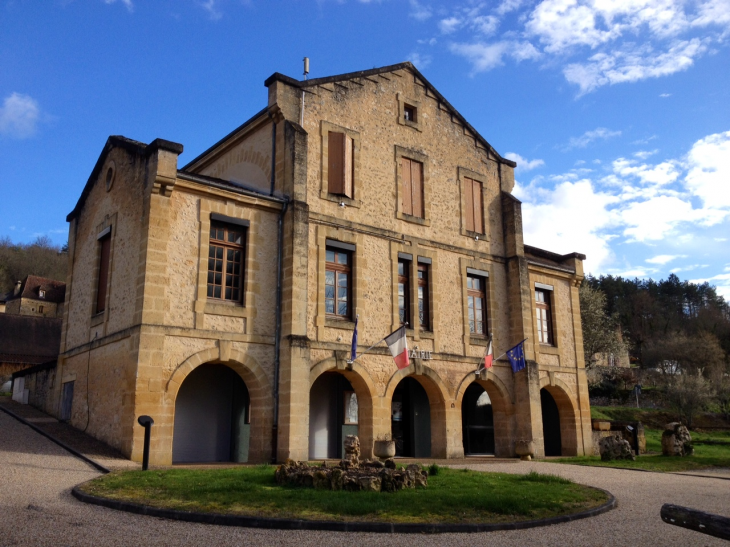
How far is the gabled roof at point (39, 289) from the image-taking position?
5253 cm

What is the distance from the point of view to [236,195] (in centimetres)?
1571

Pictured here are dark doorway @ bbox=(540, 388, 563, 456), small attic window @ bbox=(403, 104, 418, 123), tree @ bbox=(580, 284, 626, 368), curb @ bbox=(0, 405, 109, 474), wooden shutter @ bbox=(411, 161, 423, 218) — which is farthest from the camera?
tree @ bbox=(580, 284, 626, 368)

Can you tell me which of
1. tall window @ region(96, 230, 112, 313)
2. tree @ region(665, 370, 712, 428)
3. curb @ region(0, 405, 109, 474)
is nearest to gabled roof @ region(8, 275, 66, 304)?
curb @ region(0, 405, 109, 474)

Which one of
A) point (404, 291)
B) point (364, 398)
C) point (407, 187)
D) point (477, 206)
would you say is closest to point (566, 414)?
point (477, 206)

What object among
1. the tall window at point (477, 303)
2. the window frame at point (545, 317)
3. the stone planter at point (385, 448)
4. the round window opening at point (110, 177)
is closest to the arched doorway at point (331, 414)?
the tall window at point (477, 303)

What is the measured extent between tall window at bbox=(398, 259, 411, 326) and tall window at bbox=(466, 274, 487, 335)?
2422 mm

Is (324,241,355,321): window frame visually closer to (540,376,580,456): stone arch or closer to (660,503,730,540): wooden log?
(540,376,580,456): stone arch

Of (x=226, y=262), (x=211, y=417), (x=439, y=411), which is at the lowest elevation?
Answer: (x=211, y=417)

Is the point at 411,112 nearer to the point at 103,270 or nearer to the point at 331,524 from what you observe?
the point at 103,270

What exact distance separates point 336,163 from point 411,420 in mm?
8221

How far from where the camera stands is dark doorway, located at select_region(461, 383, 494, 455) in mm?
21594

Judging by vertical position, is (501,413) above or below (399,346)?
below

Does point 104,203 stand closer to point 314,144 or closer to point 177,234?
point 177,234

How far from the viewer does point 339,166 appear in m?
17.9
